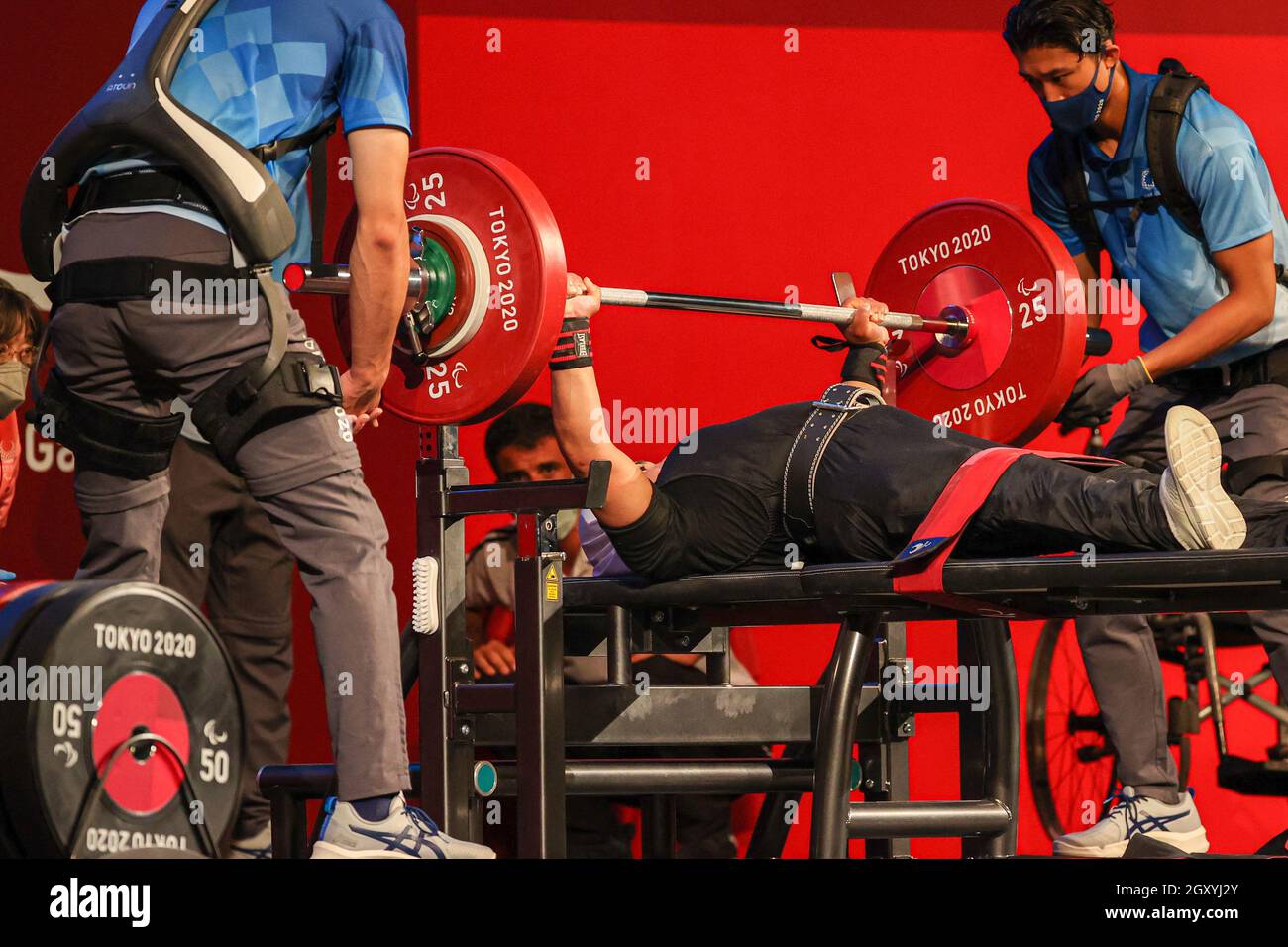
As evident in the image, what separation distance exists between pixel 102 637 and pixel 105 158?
743mm

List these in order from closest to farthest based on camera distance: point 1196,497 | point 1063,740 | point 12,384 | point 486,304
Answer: point 1196,497
point 486,304
point 12,384
point 1063,740

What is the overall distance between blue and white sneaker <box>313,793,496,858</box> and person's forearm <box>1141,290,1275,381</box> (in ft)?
5.76

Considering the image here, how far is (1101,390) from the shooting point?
3264mm

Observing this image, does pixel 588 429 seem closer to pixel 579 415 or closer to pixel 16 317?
pixel 579 415

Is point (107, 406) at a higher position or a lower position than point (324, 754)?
higher

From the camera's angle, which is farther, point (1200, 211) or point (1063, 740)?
point (1063, 740)

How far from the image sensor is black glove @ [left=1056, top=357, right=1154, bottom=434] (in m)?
3.21

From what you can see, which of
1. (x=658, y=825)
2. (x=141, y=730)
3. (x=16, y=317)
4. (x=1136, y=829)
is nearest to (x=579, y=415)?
(x=658, y=825)

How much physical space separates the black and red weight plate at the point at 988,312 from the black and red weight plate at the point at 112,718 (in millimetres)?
1890

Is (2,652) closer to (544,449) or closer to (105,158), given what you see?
(105,158)

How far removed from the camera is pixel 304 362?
7.25ft

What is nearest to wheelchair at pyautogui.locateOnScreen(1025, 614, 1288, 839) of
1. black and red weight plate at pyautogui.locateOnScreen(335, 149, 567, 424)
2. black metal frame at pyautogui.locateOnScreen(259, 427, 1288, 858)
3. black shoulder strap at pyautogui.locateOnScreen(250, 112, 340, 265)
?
black metal frame at pyautogui.locateOnScreen(259, 427, 1288, 858)

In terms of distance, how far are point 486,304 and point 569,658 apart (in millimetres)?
897

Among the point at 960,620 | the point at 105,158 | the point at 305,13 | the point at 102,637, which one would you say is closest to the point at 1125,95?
the point at 960,620
